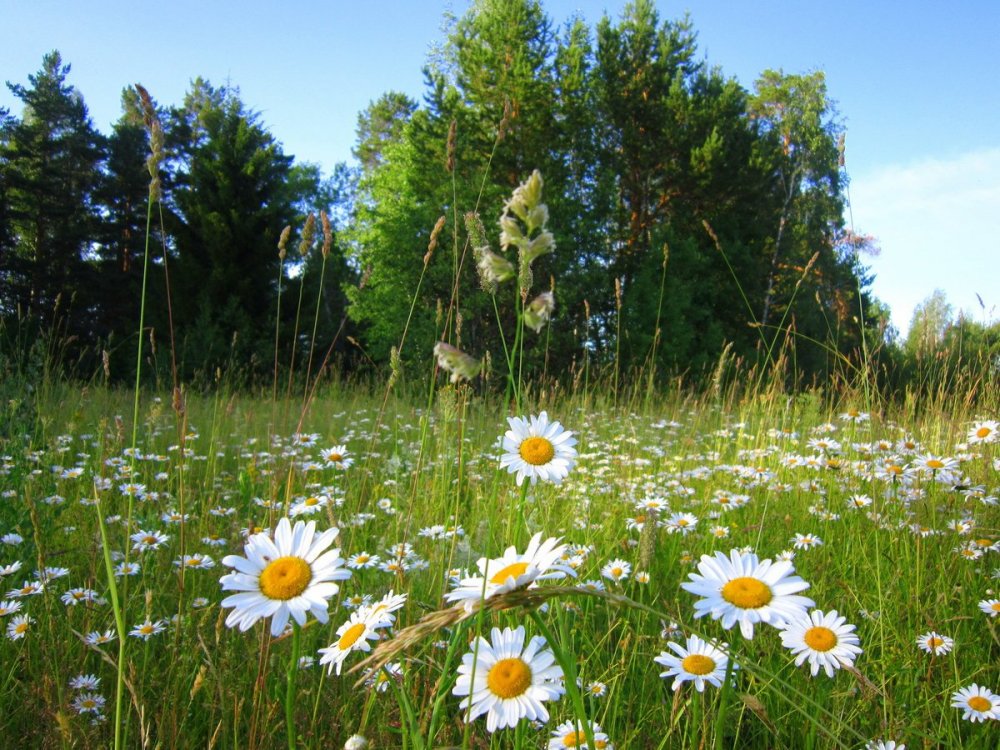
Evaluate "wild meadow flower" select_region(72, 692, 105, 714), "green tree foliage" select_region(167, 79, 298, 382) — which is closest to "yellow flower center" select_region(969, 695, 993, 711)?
"wild meadow flower" select_region(72, 692, 105, 714)

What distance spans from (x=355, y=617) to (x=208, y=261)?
638 inches

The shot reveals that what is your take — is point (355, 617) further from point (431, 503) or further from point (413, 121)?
point (413, 121)

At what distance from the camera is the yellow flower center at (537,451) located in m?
1.00

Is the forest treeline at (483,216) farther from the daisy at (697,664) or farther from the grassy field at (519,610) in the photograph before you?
the daisy at (697,664)

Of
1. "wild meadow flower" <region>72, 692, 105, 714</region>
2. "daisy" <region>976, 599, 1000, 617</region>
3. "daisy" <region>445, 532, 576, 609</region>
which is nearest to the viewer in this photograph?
"daisy" <region>445, 532, 576, 609</region>

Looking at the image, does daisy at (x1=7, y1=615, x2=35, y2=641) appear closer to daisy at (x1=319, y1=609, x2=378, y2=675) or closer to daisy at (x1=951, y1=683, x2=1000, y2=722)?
daisy at (x1=319, y1=609, x2=378, y2=675)

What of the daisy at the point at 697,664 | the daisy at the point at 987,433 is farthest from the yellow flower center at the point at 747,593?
the daisy at the point at 987,433

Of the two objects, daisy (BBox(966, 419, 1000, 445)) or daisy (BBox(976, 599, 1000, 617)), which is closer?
daisy (BBox(976, 599, 1000, 617))

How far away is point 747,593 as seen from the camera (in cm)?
76

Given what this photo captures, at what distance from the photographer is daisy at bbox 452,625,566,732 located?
2.44 ft

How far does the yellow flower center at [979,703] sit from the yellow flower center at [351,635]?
1.16 meters

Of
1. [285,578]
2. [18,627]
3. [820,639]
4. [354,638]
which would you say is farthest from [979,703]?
[18,627]

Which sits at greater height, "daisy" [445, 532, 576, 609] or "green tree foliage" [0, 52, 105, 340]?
"green tree foliage" [0, 52, 105, 340]

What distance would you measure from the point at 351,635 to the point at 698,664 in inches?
19.5
